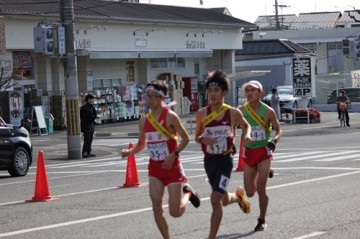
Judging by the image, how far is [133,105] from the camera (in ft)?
165

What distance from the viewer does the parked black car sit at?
2109 cm

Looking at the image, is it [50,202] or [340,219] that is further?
[50,202]

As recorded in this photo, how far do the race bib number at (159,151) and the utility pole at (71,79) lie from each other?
18695 millimetres

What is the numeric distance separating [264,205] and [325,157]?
39.3 ft

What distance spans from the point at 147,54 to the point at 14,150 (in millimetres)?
29597

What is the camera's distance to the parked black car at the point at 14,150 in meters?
21.1

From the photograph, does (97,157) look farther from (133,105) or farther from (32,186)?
(133,105)

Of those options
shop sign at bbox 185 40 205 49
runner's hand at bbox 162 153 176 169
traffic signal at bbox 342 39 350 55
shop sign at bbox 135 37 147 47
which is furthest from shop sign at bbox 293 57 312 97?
runner's hand at bbox 162 153 176 169

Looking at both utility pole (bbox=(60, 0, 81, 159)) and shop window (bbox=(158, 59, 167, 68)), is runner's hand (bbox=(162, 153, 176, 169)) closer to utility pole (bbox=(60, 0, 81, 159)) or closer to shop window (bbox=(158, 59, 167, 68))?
utility pole (bbox=(60, 0, 81, 159))

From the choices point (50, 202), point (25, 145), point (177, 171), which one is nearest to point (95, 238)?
point (177, 171)

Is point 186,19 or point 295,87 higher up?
point 186,19

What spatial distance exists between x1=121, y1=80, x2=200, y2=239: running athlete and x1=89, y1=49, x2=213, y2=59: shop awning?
35.7 metres

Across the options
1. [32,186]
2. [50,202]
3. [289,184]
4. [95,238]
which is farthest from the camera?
[32,186]

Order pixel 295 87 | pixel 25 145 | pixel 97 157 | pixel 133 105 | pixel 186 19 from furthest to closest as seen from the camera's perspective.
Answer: pixel 186 19 → pixel 133 105 → pixel 295 87 → pixel 97 157 → pixel 25 145
